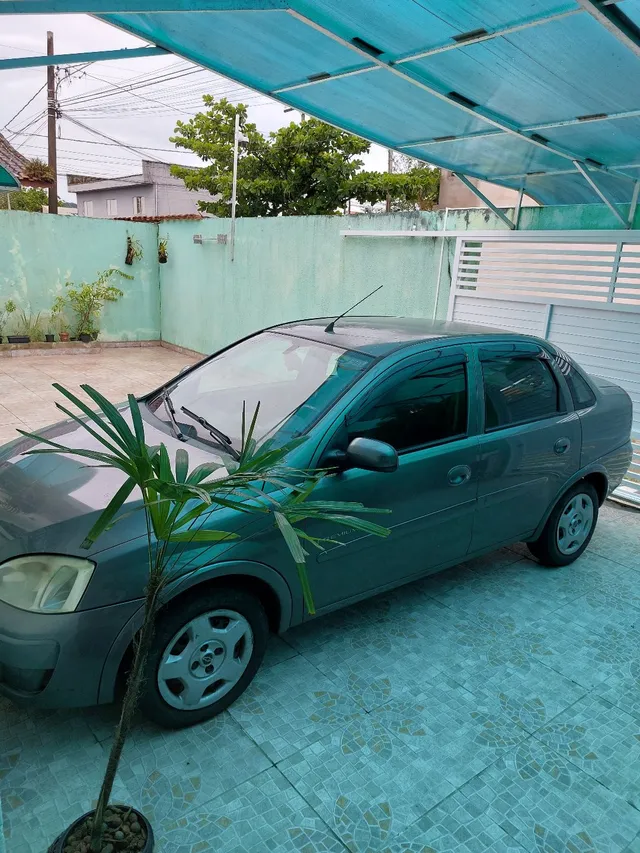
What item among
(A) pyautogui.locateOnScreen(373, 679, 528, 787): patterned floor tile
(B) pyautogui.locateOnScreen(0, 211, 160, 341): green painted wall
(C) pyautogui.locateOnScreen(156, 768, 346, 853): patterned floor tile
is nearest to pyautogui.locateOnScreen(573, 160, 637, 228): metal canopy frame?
(A) pyautogui.locateOnScreen(373, 679, 528, 787): patterned floor tile

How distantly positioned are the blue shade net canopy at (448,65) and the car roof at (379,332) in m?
1.45

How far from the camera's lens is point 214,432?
2.95m

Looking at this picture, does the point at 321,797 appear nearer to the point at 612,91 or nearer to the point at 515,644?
the point at 515,644

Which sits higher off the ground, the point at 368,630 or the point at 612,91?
the point at 612,91

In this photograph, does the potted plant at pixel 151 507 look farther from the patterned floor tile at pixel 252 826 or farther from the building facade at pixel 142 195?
the building facade at pixel 142 195

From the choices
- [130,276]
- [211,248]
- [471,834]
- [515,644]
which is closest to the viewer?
[471,834]

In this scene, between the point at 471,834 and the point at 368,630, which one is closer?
the point at 471,834

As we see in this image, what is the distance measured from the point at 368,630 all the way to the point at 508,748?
949 millimetres

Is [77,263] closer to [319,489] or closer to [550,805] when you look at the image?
[319,489]

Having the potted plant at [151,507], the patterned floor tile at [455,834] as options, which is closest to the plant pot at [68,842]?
the potted plant at [151,507]

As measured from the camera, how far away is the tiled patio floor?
85.7 inches

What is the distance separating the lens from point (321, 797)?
2301 millimetres

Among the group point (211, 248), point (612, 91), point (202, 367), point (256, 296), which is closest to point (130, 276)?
point (211, 248)

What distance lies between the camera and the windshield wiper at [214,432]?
2.79 m
